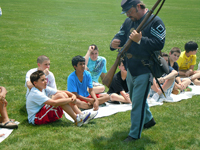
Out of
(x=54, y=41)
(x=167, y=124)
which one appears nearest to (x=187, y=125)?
(x=167, y=124)

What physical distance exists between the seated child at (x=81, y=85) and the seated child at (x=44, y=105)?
0.58m

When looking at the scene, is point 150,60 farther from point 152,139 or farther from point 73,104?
point 73,104

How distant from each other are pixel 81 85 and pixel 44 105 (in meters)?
1.10

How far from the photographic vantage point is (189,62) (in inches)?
307

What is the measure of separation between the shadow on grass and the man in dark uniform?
0.34 ft

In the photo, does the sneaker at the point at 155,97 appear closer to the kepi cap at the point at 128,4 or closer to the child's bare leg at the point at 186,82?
the child's bare leg at the point at 186,82

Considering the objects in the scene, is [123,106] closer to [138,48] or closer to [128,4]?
[138,48]

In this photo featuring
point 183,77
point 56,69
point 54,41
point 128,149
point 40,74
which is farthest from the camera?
point 54,41

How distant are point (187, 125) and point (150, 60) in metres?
1.71

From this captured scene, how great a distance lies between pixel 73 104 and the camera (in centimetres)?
505

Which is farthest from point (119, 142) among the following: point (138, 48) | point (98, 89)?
point (98, 89)

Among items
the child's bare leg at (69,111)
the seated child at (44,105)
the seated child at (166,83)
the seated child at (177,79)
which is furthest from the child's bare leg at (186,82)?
the child's bare leg at (69,111)

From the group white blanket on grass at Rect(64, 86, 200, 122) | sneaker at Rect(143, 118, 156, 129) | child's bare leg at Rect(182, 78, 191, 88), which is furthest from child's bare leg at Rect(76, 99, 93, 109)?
child's bare leg at Rect(182, 78, 191, 88)

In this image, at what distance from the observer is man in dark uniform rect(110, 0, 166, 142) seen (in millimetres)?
3799
